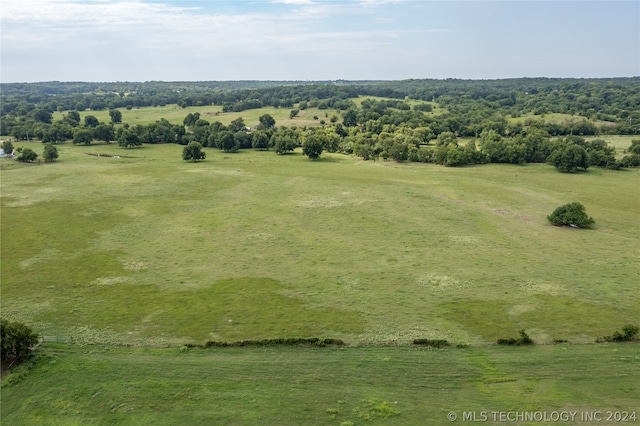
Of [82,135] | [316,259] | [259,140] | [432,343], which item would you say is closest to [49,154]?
[82,135]

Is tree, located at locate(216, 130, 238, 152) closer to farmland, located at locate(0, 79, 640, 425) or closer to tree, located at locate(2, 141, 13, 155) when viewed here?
farmland, located at locate(0, 79, 640, 425)

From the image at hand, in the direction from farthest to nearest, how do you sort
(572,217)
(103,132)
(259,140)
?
(103,132) < (259,140) < (572,217)

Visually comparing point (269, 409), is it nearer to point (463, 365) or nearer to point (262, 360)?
point (262, 360)

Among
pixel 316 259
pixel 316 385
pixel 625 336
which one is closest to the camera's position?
pixel 316 385

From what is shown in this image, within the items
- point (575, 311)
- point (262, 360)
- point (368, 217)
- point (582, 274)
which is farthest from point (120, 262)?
point (582, 274)

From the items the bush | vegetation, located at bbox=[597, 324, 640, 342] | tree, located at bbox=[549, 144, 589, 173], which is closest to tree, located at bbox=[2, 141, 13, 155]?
the bush

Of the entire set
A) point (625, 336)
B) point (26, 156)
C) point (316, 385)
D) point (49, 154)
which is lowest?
point (316, 385)

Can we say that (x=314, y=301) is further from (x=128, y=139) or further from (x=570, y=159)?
(x=128, y=139)
